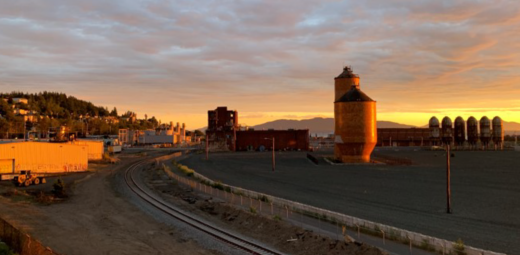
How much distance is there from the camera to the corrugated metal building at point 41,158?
56.3 m

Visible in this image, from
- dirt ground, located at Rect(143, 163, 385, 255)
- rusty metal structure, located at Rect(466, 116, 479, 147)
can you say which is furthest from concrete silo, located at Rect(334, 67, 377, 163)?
rusty metal structure, located at Rect(466, 116, 479, 147)

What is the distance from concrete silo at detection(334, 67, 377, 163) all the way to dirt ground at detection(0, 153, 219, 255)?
50.7m

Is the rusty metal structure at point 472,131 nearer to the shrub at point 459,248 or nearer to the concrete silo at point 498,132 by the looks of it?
the concrete silo at point 498,132

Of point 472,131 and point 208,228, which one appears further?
point 472,131

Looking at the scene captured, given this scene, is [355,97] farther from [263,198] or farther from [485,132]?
[485,132]

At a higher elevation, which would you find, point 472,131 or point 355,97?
point 355,97

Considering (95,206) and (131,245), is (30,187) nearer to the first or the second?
(95,206)

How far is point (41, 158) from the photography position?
60375mm

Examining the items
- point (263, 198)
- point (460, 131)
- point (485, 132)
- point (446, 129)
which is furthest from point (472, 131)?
point (263, 198)

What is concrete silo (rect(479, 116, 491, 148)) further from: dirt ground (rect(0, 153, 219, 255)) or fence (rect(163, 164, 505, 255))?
dirt ground (rect(0, 153, 219, 255))

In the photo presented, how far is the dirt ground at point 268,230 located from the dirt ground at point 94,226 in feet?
11.9

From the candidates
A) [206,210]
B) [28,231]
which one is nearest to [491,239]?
[206,210]

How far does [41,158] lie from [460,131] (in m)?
140

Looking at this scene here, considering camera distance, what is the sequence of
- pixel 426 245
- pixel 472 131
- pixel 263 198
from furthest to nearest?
pixel 472 131 → pixel 263 198 → pixel 426 245
